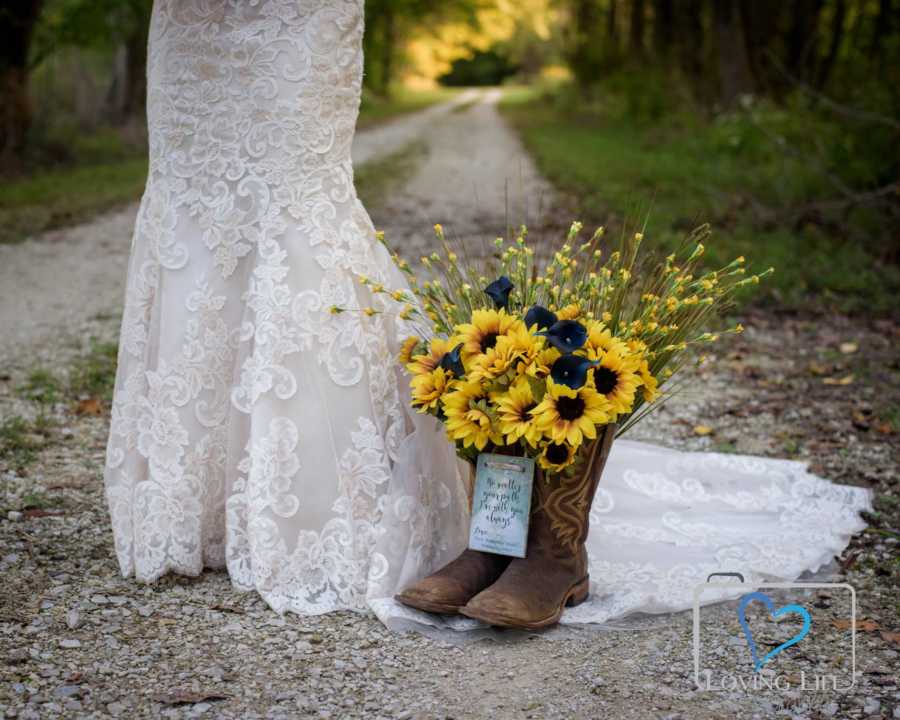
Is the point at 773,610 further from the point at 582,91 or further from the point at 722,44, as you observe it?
the point at 582,91

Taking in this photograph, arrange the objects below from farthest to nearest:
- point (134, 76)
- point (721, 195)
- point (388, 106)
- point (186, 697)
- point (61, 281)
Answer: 1. point (388, 106)
2. point (134, 76)
3. point (721, 195)
4. point (61, 281)
5. point (186, 697)

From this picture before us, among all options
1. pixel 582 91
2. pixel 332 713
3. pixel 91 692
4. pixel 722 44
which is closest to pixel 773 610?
pixel 332 713

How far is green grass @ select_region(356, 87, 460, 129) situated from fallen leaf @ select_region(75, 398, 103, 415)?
15.7 m

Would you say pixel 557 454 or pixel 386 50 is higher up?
pixel 386 50

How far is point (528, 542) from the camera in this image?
2998mm

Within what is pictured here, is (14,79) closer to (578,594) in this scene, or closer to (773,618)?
(578,594)

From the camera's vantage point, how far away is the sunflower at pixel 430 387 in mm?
2932

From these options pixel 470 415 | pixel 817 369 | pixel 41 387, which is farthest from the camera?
pixel 817 369

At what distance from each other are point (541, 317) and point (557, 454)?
1.24 feet

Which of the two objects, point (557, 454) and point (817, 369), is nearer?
point (557, 454)

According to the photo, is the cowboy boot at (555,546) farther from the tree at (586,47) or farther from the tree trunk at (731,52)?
the tree at (586,47)

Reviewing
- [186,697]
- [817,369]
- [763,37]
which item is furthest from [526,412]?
[763,37]

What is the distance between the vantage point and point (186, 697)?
2479 millimetres

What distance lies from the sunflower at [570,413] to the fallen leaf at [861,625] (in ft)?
3.13
